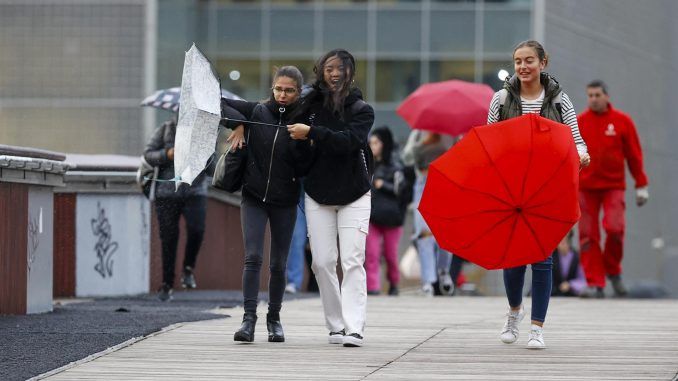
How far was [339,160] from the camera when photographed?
10.2m

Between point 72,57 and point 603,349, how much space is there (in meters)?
26.3

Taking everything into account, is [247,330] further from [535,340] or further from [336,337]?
[535,340]

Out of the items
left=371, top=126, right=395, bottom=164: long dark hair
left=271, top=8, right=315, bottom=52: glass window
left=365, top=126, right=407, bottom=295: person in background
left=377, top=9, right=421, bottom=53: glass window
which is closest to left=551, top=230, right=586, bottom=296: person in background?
left=365, top=126, right=407, bottom=295: person in background

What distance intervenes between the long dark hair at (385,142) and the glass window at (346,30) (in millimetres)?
19604

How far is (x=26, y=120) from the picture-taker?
117 ft

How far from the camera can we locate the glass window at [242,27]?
38406 millimetres

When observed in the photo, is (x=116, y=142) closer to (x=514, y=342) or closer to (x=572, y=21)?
(x=572, y=21)

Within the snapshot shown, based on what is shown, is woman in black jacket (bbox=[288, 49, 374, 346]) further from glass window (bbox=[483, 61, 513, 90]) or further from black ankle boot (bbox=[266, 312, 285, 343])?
glass window (bbox=[483, 61, 513, 90])

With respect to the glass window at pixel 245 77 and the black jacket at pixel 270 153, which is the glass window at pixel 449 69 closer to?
the glass window at pixel 245 77

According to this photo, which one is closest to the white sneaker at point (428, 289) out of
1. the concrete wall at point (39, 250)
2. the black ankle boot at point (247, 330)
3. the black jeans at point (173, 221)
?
the black jeans at point (173, 221)

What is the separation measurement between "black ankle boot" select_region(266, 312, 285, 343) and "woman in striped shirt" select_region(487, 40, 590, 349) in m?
1.35

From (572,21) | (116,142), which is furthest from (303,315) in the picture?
(572,21)

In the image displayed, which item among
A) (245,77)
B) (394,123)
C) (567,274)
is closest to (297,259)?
(567,274)

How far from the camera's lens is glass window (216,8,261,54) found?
38.4m
